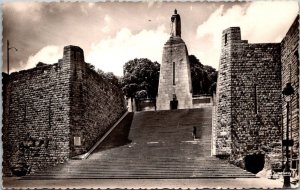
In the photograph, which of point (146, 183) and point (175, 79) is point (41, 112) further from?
point (175, 79)

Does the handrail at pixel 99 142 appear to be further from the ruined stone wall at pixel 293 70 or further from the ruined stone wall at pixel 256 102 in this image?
the ruined stone wall at pixel 293 70

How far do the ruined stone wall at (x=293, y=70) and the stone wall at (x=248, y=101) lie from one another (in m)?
0.52

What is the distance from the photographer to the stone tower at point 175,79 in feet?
73.0

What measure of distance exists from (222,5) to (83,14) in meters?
3.27

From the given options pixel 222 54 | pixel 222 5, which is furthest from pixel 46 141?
pixel 222 5

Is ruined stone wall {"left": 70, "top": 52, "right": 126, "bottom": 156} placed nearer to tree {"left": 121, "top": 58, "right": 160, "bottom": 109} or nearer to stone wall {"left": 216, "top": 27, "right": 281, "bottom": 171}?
tree {"left": 121, "top": 58, "right": 160, "bottom": 109}

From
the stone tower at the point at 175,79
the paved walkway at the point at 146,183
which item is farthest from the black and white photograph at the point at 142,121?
the stone tower at the point at 175,79

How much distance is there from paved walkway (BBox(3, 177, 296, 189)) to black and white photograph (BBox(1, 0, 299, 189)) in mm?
26

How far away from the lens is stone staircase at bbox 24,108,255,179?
457 inches

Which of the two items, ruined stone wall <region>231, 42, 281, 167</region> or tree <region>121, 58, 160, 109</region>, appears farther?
tree <region>121, 58, 160, 109</region>

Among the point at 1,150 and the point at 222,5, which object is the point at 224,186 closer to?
the point at 222,5

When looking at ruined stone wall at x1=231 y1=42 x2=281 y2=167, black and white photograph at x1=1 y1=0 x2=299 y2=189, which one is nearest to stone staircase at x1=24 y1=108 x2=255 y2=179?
black and white photograph at x1=1 y1=0 x2=299 y2=189

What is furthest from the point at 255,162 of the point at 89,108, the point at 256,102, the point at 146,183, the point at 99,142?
the point at 89,108

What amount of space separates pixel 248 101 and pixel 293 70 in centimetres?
212
